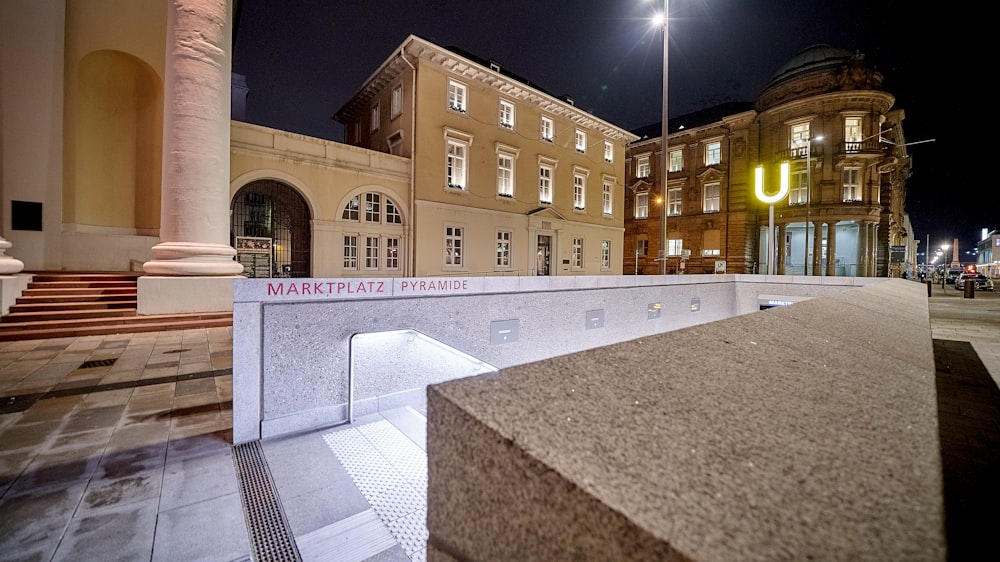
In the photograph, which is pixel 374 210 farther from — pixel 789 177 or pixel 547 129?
pixel 789 177

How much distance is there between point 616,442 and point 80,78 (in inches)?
818

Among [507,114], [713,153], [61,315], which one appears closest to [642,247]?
[713,153]

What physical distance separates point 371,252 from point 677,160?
33.1 meters

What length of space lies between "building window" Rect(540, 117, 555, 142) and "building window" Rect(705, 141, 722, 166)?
19.7m

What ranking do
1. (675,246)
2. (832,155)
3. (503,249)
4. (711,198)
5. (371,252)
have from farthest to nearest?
(675,246) < (711,198) < (832,155) < (503,249) < (371,252)

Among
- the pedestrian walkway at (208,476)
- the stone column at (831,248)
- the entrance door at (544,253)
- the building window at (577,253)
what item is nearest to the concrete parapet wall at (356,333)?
the pedestrian walkway at (208,476)

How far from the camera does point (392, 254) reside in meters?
19.4

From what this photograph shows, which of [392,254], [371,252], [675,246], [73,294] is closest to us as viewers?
[73,294]

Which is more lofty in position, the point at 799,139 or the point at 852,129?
the point at 852,129

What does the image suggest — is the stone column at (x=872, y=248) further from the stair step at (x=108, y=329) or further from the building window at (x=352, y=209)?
the stair step at (x=108, y=329)

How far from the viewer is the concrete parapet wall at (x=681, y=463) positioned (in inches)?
26.6

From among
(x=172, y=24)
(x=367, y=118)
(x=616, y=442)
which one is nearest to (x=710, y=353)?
(x=616, y=442)

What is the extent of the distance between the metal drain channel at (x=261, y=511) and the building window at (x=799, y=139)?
40124 millimetres

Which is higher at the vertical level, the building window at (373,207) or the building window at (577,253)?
the building window at (373,207)
